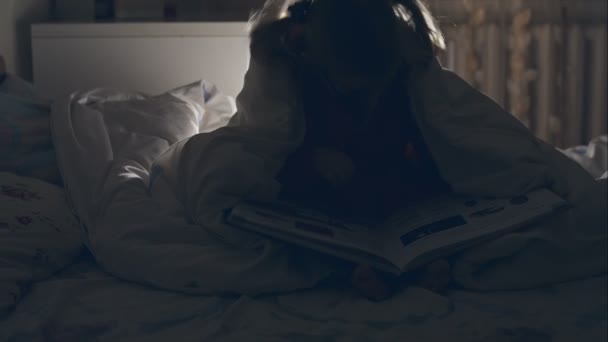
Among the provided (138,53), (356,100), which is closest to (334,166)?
(356,100)

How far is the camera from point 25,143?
1.01 m

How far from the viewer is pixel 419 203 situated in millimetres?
830

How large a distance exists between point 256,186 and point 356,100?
174mm

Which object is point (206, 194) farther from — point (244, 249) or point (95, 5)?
point (95, 5)

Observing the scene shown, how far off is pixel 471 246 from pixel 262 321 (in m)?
0.24

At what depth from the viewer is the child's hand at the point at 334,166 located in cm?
85

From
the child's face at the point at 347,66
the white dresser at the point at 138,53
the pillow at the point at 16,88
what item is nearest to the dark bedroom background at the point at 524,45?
the white dresser at the point at 138,53

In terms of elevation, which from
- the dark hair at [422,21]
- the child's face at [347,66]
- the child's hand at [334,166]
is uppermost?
the dark hair at [422,21]

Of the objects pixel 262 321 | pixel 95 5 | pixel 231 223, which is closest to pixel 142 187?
pixel 231 223

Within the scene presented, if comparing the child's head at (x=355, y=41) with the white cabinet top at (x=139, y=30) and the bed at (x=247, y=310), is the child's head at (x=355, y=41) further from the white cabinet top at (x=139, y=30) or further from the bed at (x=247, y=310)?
the white cabinet top at (x=139, y=30)

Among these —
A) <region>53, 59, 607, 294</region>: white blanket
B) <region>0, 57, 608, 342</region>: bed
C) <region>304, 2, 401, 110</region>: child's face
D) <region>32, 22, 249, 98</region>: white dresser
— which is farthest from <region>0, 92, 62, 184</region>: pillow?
<region>32, 22, 249, 98</region>: white dresser

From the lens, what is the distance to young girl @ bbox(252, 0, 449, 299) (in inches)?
31.2

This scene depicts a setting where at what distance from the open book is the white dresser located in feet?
3.29

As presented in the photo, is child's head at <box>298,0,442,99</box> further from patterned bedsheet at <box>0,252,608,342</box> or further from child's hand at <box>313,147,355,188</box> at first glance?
patterned bedsheet at <box>0,252,608,342</box>
